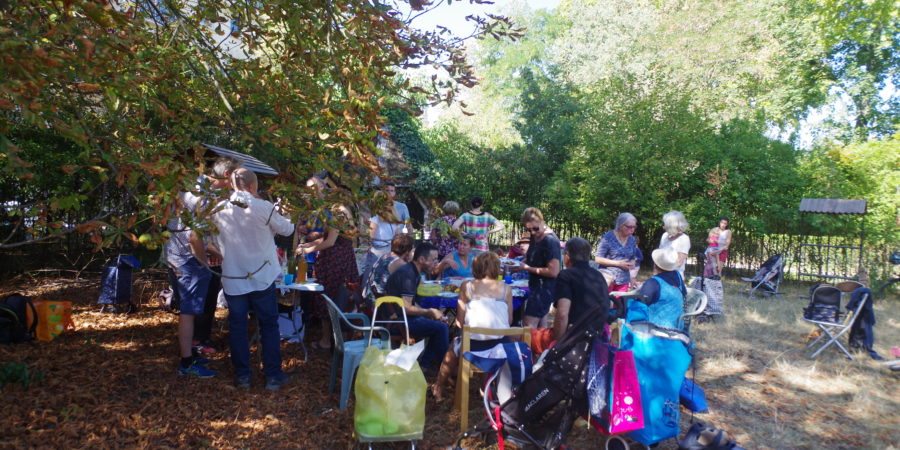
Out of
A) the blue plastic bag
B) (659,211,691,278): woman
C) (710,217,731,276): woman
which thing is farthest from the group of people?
(710,217,731,276): woman

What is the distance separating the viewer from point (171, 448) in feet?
10.9

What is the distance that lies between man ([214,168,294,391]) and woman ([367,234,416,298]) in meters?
1.05

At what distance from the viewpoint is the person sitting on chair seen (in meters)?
4.56

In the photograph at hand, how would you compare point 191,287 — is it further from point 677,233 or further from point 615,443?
point 677,233

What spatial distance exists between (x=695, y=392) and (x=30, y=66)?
13.1ft

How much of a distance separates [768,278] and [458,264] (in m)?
7.37

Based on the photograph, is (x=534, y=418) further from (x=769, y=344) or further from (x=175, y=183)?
(x=769, y=344)

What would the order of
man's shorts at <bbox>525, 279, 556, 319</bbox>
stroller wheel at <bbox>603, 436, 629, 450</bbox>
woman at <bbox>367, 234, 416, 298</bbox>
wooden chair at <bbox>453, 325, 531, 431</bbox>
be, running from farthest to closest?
man's shorts at <bbox>525, 279, 556, 319</bbox> → woman at <bbox>367, 234, 416, 298</bbox> → wooden chair at <bbox>453, 325, 531, 431</bbox> → stroller wheel at <bbox>603, 436, 629, 450</bbox>

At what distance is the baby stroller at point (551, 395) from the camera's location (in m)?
3.17

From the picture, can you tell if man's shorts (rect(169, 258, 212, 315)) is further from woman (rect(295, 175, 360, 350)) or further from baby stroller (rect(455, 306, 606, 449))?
baby stroller (rect(455, 306, 606, 449))

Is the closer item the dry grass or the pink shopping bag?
the pink shopping bag

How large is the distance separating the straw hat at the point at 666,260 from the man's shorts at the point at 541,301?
3.53ft

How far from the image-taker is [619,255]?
5.70m

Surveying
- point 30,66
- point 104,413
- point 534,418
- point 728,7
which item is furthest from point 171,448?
point 728,7
